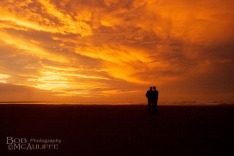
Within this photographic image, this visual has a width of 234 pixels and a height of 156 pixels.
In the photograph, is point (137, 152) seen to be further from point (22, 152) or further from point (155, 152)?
point (22, 152)

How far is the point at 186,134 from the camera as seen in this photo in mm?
13062

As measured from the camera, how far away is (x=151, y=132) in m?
13.6

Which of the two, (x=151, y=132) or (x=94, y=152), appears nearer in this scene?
(x=94, y=152)

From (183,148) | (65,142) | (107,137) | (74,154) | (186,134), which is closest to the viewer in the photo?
(74,154)

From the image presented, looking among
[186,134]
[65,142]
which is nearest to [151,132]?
[186,134]

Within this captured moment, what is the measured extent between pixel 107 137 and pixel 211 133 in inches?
183

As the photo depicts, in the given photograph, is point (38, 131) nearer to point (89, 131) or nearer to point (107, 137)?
point (89, 131)

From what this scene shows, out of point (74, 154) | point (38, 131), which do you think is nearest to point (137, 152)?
point (74, 154)

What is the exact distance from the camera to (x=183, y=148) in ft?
33.8

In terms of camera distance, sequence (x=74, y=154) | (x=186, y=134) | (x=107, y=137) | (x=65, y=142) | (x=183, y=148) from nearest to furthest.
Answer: (x=74, y=154), (x=183, y=148), (x=65, y=142), (x=107, y=137), (x=186, y=134)

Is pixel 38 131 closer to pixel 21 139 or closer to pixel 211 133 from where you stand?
pixel 21 139

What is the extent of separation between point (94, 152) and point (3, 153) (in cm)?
287

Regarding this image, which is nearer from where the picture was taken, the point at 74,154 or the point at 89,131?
the point at 74,154

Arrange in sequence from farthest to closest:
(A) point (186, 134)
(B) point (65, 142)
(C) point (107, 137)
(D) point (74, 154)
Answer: (A) point (186, 134) → (C) point (107, 137) → (B) point (65, 142) → (D) point (74, 154)
